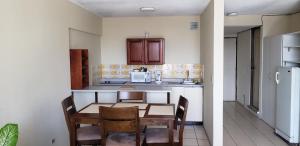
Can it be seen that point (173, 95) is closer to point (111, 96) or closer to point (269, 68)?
point (111, 96)

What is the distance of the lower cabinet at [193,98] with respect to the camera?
5.14 metres

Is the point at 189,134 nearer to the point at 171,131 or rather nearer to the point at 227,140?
the point at 227,140

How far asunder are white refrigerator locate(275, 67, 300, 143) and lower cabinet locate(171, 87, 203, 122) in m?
1.44

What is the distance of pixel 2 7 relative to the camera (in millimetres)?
2410

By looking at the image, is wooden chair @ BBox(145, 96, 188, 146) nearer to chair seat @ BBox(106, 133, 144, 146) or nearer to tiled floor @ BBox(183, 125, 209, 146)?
chair seat @ BBox(106, 133, 144, 146)

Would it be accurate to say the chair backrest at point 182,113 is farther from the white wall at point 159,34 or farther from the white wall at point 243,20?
the white wall at point 243,20

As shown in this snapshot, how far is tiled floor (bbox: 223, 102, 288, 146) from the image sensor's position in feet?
14.0

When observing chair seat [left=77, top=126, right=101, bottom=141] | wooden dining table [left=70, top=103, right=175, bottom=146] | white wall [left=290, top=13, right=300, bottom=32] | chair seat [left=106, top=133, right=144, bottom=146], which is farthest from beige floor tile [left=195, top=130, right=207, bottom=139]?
white wall [left=290, top=13, right=300, bottom=32]

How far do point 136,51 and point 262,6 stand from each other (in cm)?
255

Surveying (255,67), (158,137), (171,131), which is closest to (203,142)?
(158,137)

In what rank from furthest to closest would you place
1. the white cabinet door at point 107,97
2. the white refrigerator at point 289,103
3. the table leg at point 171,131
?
1. the white cabinet door at point 107,97
2. the white refrigerator at point 289,103
3. the table leg at point 171,131

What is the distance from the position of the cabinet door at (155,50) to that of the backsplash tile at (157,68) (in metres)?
0.38

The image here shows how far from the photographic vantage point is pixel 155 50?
5.40 m

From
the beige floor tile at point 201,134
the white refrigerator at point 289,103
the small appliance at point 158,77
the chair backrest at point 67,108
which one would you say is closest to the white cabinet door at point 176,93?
the small appliance at point 158,77
